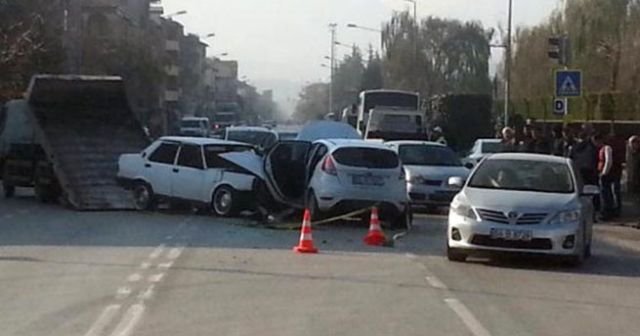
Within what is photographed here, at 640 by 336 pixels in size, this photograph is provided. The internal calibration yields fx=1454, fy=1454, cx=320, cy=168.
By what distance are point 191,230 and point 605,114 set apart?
108 feet

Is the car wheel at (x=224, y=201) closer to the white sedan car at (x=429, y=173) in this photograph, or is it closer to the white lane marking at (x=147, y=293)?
the white sedan car at (x=429, y=173)

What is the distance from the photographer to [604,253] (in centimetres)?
2253

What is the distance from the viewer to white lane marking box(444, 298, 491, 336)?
42.5ft

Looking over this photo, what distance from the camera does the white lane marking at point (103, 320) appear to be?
12516mm

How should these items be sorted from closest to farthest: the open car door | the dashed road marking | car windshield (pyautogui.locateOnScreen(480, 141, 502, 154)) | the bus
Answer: the dashed road marking → the open car door → car windshield (pyautogui.locateOnScreen(480, 141, 502, 154)) → the bus

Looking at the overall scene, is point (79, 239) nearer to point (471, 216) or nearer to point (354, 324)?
point (471, 216)

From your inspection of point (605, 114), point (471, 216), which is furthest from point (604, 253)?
point (605, 114)

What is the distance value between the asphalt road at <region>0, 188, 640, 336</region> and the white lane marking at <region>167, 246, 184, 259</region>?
0.05 feet

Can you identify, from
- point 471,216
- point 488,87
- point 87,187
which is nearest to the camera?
point 471,216

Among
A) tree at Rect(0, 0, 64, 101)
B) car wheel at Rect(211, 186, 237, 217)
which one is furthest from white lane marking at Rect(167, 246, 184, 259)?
tree at Rect(0, 0, 64, 101)

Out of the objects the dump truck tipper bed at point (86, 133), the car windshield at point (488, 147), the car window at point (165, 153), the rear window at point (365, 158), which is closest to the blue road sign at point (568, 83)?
the rear window at point (365, 158)

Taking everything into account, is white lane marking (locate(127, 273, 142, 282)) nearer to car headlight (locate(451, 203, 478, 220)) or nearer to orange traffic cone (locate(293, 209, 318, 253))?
orange traffic cone (locate(293, 209, 318, 253))

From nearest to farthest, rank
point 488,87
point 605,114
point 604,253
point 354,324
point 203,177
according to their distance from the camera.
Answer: point 354,324, point 604,253, point 203,177, point 605,114, point 488,87

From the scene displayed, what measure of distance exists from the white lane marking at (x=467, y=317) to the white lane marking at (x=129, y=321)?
302 centimetres
